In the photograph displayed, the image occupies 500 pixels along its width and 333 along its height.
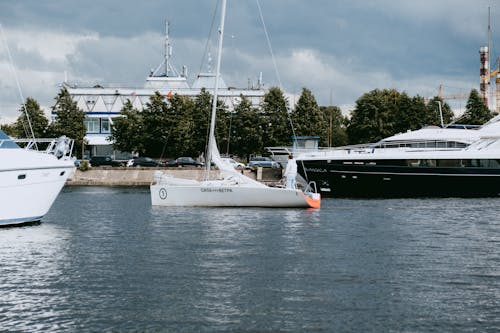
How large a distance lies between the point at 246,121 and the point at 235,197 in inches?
2230

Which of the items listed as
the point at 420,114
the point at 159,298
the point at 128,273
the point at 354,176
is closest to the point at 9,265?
the point at 128,273

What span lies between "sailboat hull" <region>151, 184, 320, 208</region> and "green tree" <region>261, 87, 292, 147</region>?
56369 millimetres

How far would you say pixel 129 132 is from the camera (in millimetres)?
100500

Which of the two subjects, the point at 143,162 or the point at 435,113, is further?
the point at 435,113

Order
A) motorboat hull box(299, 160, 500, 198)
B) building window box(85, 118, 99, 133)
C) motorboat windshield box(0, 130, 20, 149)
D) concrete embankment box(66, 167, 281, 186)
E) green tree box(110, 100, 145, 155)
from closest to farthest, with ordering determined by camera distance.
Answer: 1. motorboat windshield box(0, 130, 20, 149)
2. motorboat hull box(299, 160, 500, 198)
3. concrete embankment box(66, 167, 281, 186)
4. green tree box(110, 100, 145, 155)
5. building window box(85, 118, 99, 133)

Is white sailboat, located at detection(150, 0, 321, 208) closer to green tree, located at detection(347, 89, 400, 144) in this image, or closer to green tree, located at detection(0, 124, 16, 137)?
green tree, located at detection(347, 89, 400, 144)

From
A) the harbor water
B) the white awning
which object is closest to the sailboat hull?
the harbor water

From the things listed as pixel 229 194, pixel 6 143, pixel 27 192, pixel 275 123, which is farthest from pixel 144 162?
pixel 6 143

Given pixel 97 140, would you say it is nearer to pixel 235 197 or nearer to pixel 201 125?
pixel 201 125

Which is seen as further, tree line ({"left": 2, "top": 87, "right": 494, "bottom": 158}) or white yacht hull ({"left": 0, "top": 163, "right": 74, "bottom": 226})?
tree line ({"left": 2, "top": 87, "right": 494, "bottom": 158})

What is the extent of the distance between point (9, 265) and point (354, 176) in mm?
39115

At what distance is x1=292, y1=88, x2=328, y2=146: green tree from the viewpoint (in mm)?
99000

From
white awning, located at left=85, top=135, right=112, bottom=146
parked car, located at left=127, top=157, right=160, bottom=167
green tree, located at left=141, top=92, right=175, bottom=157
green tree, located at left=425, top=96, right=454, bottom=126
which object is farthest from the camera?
white awning, located at left=85, top=135, right=112, bottom=146

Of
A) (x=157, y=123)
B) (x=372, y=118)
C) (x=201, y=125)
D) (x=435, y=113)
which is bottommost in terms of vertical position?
(x=201, y=125)
